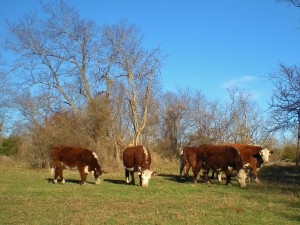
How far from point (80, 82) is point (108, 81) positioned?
109 inches

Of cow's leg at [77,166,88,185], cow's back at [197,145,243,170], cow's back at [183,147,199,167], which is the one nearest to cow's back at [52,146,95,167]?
cow's leg at [77,166,88,185]

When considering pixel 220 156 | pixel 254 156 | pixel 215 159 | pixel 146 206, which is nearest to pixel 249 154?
pixel 254 156

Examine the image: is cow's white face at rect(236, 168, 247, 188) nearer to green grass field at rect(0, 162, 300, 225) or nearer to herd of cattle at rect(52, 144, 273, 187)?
herd of cattle at rect(52, 144, 273, 187)

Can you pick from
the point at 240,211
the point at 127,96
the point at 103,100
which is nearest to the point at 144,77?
the point at 127,96

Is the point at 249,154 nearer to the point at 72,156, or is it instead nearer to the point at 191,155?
the point at 191,155

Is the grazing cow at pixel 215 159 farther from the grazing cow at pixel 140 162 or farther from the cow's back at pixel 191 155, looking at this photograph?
the grazing cow at pixel 140 162

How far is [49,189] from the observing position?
A: 1481 cm

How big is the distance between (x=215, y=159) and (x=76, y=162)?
6.78 meters

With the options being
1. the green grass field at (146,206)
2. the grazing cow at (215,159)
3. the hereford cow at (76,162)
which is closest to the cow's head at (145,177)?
the green grass field at (146,206)

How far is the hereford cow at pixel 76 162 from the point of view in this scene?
17531mm

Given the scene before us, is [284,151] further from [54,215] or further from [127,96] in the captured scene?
[54,215]

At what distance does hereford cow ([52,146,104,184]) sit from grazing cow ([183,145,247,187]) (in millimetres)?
4599

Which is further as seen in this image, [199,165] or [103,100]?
[103,100]

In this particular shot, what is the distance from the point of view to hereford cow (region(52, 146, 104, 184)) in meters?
17.5
